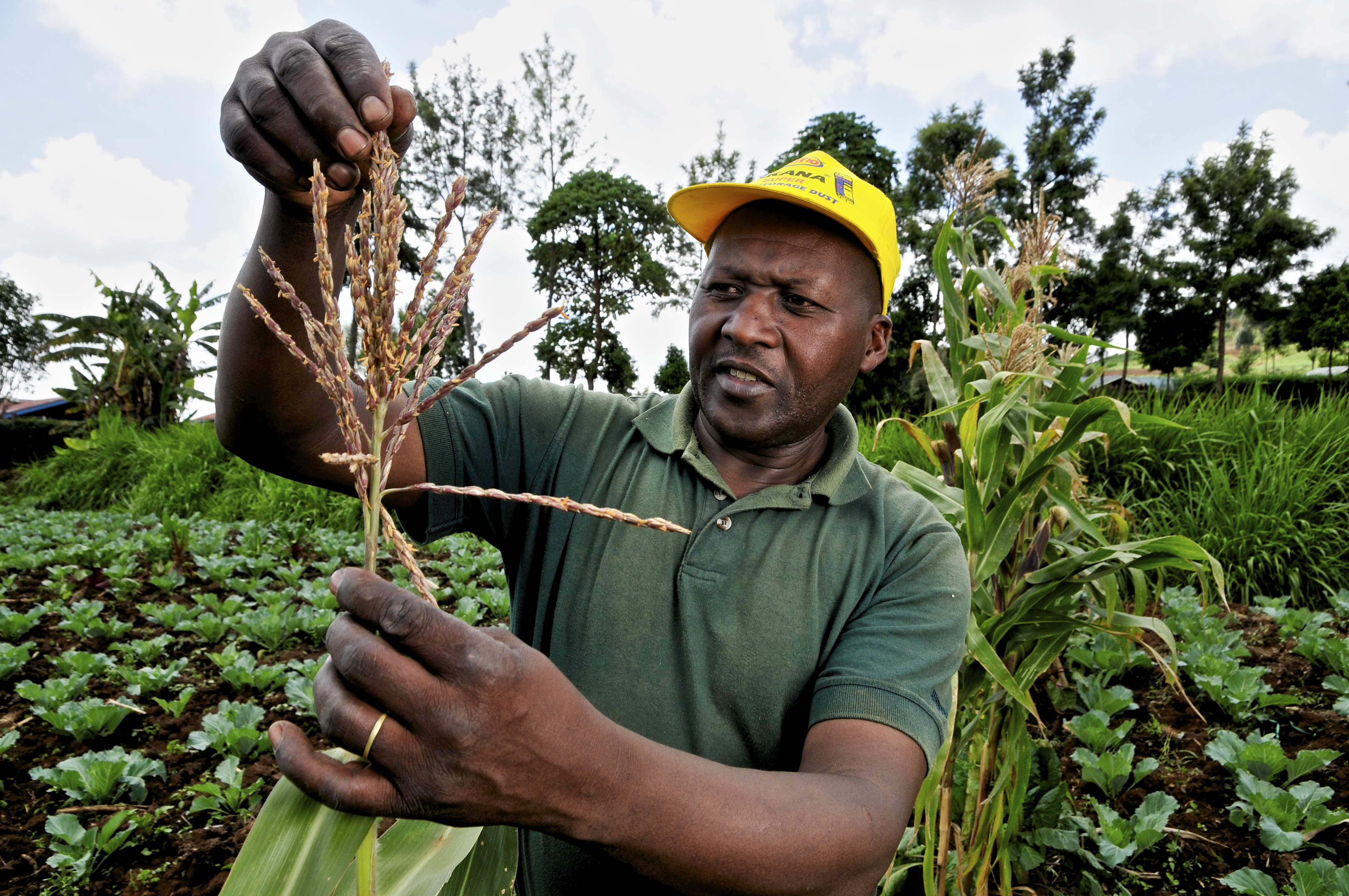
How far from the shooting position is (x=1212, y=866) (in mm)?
2236

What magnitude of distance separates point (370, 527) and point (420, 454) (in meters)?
0.74

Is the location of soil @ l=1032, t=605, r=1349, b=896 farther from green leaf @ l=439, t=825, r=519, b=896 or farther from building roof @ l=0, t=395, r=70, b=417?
building roof @ l=0, t=395, r=70, b=417

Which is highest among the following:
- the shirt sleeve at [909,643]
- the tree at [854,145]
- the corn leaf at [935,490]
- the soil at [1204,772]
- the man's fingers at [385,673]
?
the tree at [854,145]

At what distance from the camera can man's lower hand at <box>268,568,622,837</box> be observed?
27.4 inches

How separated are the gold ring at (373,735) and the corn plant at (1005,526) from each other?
4.94 ft

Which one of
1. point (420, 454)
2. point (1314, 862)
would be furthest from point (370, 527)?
point (1314, 862)

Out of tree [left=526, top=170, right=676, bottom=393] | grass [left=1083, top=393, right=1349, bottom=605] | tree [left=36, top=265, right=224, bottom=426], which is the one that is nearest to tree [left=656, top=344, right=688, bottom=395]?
tree [left=526, top=170, right=676, bottom=393]

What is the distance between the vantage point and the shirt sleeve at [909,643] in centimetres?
129

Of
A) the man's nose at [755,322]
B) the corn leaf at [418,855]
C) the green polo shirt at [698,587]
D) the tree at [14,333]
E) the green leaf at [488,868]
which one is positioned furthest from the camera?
the tree at [14,333]

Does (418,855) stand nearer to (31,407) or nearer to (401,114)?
(401,114)

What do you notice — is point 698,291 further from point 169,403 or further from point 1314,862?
point 169,403

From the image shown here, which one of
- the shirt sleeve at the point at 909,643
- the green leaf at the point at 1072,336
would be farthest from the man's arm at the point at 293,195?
the green leaf at the point at 1072,336

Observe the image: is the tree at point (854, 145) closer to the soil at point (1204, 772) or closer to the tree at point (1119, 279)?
the tree at point (1119, 279)

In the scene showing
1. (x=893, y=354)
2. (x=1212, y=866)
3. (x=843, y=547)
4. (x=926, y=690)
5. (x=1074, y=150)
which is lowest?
(x=1212, y=866)
